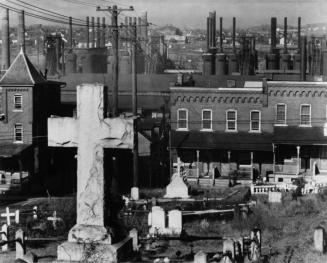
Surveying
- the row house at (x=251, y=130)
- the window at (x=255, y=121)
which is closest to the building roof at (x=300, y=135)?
the row house at (x=251, y=130)

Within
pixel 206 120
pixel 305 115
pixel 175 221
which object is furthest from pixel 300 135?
pixel 175 221

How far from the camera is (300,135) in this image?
40625 millimetres

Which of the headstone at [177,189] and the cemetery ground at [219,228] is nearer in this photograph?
the cemetery ground at [219,228]

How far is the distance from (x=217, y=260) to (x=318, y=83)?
2953 centimetres

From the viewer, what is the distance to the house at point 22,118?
138ft

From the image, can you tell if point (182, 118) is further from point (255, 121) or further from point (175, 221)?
point (175, 221)

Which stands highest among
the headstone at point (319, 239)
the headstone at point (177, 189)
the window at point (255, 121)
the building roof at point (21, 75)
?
the building roof at point (21, 75)

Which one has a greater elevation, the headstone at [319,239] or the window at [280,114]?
the window at [280,114]

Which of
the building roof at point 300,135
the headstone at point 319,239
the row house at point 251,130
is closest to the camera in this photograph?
the headstone at point 319,239

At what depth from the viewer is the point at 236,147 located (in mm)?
40875

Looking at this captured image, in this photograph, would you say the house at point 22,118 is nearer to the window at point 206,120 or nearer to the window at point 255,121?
the window at point 206,120

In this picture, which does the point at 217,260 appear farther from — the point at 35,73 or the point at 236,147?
the point at 35,73

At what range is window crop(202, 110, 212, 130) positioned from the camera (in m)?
42.2

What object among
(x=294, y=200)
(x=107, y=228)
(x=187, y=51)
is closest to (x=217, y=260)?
(x=107, y=228)
